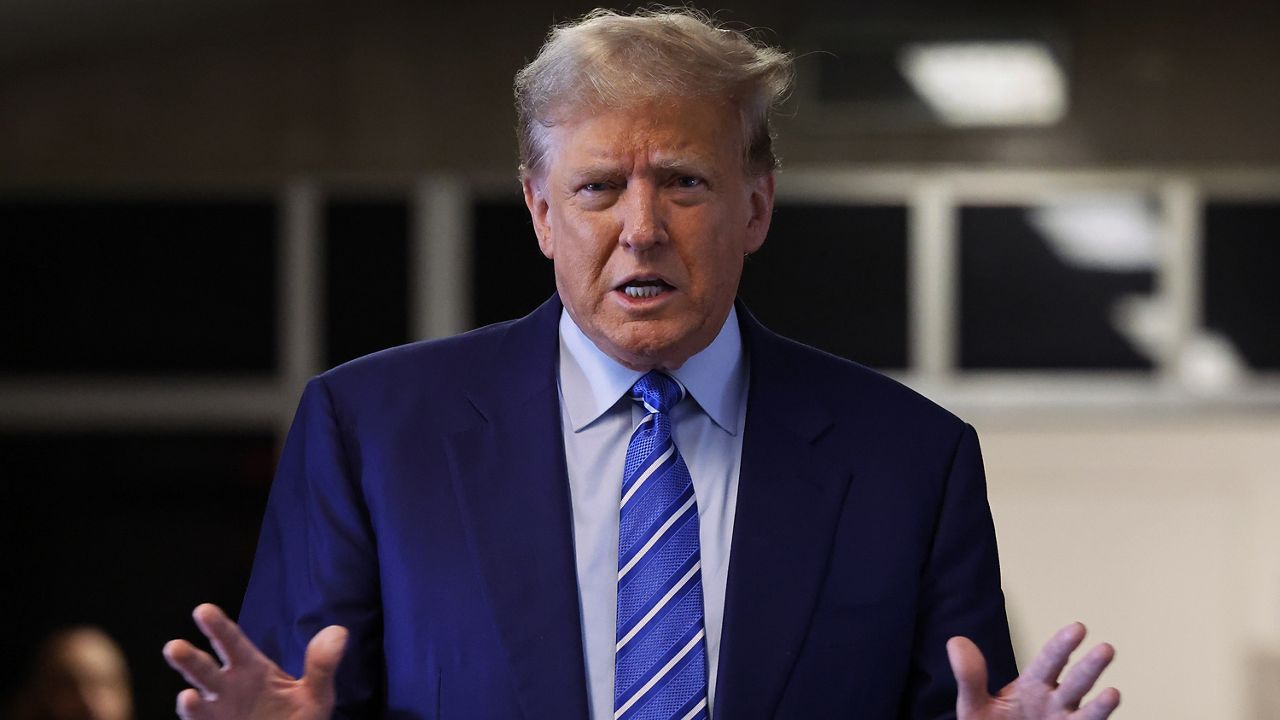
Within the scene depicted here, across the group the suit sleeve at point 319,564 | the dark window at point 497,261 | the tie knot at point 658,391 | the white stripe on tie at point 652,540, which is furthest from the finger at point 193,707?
the dark window at point 497,261

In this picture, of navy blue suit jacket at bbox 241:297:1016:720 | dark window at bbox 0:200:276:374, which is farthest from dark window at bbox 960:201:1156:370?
navy blue suit jacket at bbox 241:297:1016:720

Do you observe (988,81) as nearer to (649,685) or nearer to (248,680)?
(649,685)

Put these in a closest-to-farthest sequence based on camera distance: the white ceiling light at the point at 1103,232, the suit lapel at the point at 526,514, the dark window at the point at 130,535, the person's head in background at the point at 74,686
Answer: the suit lapel at the point at 526,514
the person's head in background at the point at 74,686
the white ceiling light at the point at 1103,232
the dark window at the point at 130,535

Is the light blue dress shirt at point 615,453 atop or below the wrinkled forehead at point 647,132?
below

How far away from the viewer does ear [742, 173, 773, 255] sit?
1.49 m

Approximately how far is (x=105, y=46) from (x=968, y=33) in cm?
283

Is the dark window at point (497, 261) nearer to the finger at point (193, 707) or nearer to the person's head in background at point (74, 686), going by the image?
the person's head in background at point (74, 686)

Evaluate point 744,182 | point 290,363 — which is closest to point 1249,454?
point 290,363

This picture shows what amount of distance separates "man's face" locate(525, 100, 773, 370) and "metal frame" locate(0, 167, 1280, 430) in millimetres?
3821

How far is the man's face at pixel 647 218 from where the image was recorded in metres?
1.38

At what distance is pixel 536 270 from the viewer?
17.5 ft

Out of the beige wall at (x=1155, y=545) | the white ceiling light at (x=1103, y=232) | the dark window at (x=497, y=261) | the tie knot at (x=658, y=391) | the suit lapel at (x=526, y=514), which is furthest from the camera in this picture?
the dark window at (x=497, y=261)

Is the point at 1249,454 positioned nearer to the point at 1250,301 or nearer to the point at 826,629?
the point at 1250,301

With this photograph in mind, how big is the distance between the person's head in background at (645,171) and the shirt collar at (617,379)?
3 centimetres
